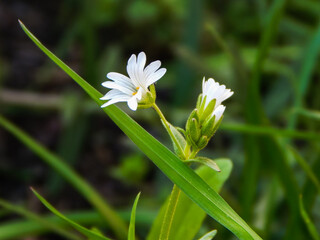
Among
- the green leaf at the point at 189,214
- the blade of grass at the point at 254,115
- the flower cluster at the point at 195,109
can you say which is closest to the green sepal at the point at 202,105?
the flower cluster at the point at 195,109

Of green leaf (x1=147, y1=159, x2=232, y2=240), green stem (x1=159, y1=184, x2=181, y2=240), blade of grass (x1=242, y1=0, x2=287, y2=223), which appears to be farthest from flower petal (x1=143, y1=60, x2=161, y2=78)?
blade of grass (x1=242, y1=0, x2=287, y2=223)

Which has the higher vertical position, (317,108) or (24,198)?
(317,108)

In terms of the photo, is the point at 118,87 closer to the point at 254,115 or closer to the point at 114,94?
the point at 114,94

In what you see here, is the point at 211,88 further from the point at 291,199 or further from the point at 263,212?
the point at 263,212

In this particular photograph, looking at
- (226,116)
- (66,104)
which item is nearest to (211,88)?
(226,116)

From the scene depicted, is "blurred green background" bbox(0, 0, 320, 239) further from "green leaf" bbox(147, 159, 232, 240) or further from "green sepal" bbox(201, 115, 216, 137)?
"green sepal" bbox(201, 115, 216, 137)
